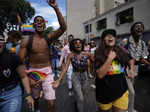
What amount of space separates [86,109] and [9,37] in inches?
108

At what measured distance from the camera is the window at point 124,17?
16.4 metres

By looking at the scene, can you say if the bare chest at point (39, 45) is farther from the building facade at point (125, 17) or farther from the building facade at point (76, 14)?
the building facade at point (76, 14)

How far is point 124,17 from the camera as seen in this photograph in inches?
690


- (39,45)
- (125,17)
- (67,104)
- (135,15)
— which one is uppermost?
(125,17)

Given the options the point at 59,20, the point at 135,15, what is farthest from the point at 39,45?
the point at 135,15

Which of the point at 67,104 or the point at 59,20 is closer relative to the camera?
the point at 59,20

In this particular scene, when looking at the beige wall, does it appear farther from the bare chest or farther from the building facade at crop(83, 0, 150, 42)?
the bare chest

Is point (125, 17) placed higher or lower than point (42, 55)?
higher

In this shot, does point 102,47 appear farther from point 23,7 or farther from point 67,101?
point 23,7

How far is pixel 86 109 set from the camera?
3562 millimetres

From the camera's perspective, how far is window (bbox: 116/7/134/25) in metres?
16.4

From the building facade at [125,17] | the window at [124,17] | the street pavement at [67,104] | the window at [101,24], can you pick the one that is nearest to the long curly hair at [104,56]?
the street pavement at [67,104]

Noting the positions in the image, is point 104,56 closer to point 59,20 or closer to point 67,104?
point 59,20

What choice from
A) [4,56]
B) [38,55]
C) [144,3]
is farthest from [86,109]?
[144,3]
